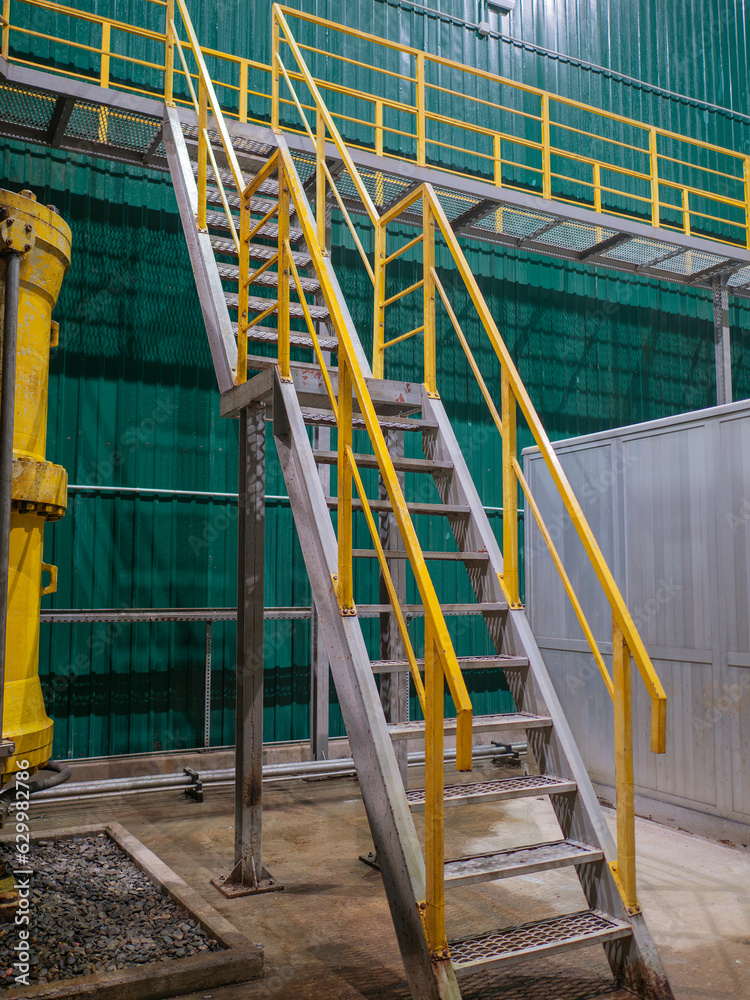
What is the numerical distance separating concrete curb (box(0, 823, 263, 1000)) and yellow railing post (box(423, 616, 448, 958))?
1.28 m

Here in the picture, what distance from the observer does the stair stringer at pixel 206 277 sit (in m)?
5.70

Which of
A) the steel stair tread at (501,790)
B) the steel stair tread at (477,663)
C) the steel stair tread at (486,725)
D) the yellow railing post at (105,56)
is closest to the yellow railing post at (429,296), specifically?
the steel stair tread at (477,663)

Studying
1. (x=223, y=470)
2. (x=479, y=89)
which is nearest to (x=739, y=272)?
(x=479, y=89)

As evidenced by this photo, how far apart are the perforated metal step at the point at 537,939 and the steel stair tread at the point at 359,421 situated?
116 inches

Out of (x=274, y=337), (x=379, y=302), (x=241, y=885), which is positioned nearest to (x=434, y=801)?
(x=241, y=885)

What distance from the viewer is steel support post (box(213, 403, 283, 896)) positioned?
5.43 meters

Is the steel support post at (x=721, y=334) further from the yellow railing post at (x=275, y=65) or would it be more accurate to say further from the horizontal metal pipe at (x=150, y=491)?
the yellow railing post at (x=275, y=65)

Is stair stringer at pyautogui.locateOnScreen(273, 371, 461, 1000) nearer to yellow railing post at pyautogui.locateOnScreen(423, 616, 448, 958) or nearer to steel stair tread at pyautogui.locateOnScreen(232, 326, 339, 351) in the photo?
yellow railing post at pyautogui.locateOnScreen(423, 616, 448, 958)

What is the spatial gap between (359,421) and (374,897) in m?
3.15

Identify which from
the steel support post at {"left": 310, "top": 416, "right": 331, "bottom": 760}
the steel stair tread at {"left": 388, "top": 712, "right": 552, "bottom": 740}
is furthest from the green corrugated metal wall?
the steel stair tread at {"left": 388, "top": 712, "right": 552, "bottom": 740}

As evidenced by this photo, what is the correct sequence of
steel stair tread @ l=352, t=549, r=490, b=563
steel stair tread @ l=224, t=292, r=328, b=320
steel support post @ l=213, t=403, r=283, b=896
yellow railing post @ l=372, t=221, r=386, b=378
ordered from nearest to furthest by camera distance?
steel stair tread @ l=352, t=549, r=490, b=563 → steel support post @ l=213, t=403, r=283, b=896 → steel stair tread @ l=224, t=292, r=328, b=320 → yellow railing post @ l=372, t=221, r=386, b=378

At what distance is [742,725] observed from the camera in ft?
20.9

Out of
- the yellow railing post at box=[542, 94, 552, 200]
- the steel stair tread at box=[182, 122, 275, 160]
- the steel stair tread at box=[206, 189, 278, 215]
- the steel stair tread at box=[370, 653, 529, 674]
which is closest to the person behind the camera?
the steel stair tread at box=[370, 653, 529, 674]

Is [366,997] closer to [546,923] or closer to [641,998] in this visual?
[546,923]
